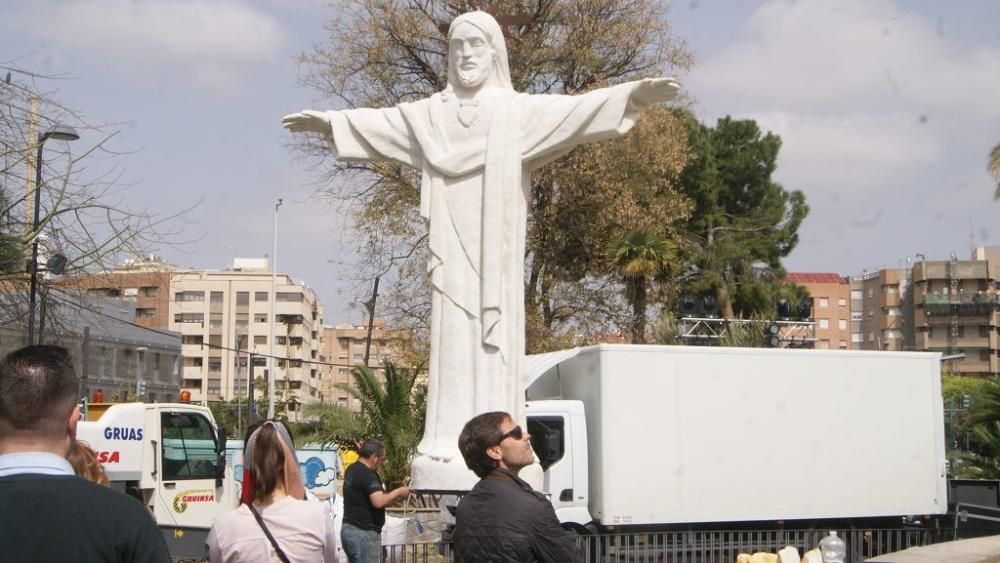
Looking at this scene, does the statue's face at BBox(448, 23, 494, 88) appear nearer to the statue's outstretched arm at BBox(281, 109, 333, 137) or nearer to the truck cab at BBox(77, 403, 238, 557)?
the statue's outstretched arm at BBox(281, 109, 333, 137)

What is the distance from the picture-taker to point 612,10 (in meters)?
30.0

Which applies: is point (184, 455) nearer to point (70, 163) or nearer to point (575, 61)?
point (70, 163)

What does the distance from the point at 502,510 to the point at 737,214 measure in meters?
40.6

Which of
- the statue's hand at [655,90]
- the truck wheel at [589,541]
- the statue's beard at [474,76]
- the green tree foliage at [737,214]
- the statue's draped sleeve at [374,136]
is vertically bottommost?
the truck wheel at [589,541]

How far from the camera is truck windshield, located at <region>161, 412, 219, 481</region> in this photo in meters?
18.5

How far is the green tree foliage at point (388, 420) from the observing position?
2145 cm

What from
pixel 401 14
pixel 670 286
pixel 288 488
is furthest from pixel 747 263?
pixel 288 488

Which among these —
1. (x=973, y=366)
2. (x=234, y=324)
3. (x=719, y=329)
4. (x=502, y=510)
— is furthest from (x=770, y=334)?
(x=234, y=324)

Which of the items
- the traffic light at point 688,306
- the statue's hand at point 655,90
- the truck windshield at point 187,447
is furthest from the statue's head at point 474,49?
the traffic light at point 688,306

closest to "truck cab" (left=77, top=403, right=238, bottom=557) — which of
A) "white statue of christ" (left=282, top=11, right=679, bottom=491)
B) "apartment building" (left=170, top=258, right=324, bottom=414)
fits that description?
"white statue of christ" (left=282, top=11, right=679, bottom=491)

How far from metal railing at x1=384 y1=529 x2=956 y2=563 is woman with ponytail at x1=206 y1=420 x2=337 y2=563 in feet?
23.6

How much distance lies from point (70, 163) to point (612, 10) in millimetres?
20091

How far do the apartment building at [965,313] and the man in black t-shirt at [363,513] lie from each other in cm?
9498

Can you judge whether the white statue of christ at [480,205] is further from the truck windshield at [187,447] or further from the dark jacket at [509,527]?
the truck windshield at [187,447]
